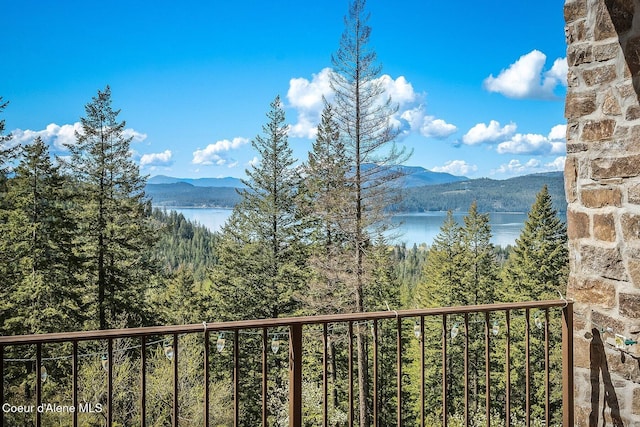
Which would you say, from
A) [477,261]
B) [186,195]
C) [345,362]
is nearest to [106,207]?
[345,362]

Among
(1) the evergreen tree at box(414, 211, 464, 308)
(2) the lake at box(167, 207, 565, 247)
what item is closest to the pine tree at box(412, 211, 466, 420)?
(1) the evergreen tree at box(414, 211, 464, 308)

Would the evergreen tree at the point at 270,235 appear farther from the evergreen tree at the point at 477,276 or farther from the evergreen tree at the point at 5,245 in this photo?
the evergreen tree at the point at 5,245

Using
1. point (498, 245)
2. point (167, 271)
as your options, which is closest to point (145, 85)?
point (167, 271)

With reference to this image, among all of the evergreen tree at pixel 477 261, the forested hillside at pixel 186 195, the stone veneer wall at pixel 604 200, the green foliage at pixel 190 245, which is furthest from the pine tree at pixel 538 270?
the green foliage at pixel 190 245

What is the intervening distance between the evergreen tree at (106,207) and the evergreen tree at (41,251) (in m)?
0.35

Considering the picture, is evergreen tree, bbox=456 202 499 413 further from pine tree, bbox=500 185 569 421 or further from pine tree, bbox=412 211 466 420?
pine tree, bbox=500 185 569 421

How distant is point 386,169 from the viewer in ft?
30.8

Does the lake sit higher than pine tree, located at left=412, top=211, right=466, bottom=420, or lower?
higher

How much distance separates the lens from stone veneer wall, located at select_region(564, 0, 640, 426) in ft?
6.20

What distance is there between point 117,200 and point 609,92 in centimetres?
1037

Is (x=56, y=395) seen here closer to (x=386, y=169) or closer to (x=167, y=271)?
(x=167, y=271)

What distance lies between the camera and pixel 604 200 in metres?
2.01

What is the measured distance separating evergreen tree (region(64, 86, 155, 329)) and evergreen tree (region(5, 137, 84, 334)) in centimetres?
35

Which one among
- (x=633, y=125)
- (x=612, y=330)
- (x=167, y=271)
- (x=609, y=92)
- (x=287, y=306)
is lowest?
(x=287, y=306)
